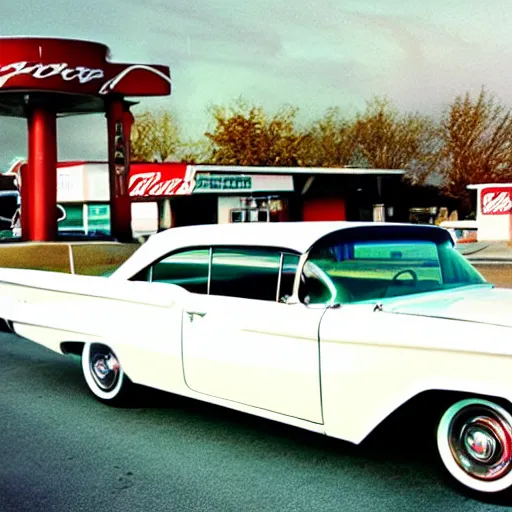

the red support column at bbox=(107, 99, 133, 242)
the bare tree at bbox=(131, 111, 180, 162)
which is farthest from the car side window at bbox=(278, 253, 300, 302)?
the bare tree at bbox=(131, 111, 180, 162)

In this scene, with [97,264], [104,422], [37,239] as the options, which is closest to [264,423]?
[104,422]

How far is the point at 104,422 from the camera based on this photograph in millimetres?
5152

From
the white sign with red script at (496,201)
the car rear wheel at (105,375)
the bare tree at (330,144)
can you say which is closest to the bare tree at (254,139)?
the bare tree at (330,144)

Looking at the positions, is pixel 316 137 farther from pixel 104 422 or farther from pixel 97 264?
pixel 104 422

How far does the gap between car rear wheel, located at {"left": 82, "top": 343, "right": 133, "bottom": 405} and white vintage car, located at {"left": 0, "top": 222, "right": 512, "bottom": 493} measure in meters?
0.01

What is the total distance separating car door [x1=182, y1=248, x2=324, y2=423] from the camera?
406cm

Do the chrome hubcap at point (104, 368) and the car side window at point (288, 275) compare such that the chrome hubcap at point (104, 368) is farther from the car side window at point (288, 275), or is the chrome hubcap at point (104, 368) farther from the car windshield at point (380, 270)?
the car windshield at point (380, 270)

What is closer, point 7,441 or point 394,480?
point 394,480

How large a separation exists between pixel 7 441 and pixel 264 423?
1652mm

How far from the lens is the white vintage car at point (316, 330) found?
11.6ft

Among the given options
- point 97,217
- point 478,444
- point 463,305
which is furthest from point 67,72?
point 97,217

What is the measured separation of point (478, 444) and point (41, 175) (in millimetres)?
20724

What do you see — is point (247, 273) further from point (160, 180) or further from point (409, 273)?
point (160, 180)

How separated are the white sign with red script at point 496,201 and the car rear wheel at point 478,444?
33.5m
